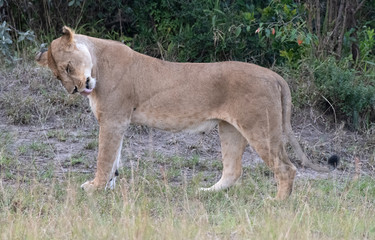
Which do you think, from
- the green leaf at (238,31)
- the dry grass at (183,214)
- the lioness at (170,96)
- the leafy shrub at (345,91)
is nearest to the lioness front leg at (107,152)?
the lioness at (170,96)

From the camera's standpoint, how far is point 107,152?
18.4 feet

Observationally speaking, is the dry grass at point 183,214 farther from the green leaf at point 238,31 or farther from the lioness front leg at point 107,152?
the green leaf at point 238,31

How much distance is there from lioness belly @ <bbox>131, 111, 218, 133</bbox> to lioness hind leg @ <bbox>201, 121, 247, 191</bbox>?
0.30 meters

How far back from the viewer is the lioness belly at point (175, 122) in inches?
221

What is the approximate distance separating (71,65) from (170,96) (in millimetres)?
790

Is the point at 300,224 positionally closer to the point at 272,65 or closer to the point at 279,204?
the point at 279,204

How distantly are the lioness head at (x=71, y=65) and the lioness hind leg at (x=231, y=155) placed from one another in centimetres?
117

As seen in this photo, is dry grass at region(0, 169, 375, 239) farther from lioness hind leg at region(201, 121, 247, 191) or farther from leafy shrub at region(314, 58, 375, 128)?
leafy shrub at region(314, 58, 375, 128)

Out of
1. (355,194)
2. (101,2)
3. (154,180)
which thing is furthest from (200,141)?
(101,2)

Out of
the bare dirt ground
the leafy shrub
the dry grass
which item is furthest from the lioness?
the leafy shrub

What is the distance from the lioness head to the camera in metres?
5.46

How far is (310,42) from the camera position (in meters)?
8.11

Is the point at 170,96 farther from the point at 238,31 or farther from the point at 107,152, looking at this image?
the point at 238,31

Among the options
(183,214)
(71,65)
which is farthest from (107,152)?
(183,214)
